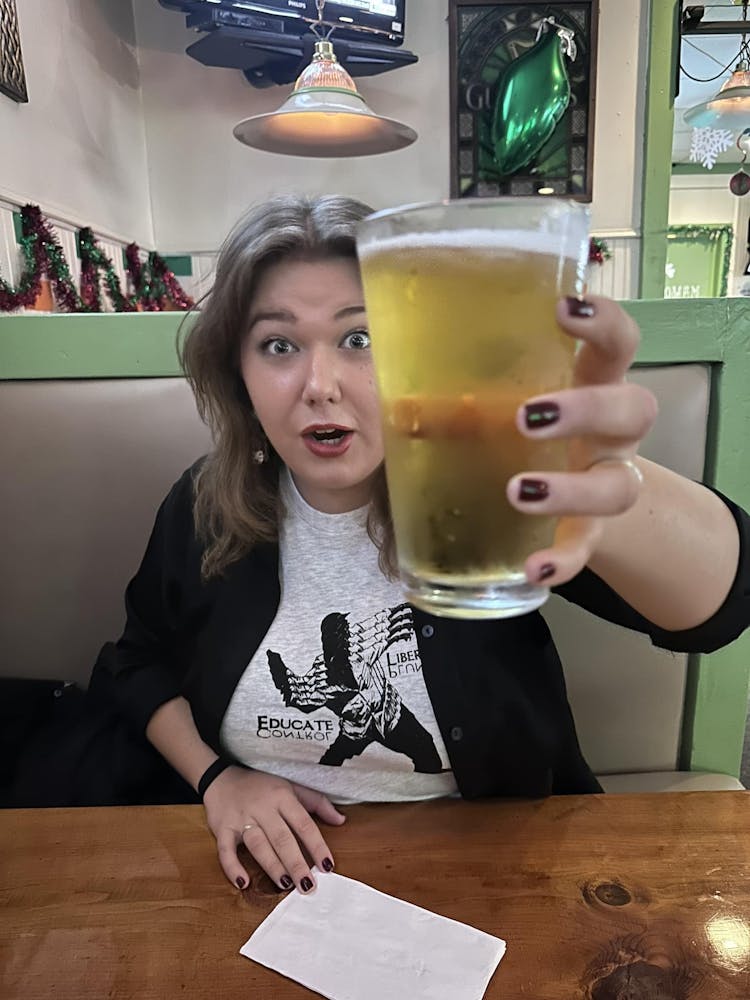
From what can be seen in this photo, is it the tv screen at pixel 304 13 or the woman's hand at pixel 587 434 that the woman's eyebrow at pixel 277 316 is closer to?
the woman's hand at pixel 587 434

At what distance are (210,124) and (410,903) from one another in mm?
3900

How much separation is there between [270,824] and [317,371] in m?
0.54

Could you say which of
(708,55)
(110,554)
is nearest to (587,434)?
(110,554)

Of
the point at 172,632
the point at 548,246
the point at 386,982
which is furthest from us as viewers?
the point at 172,632

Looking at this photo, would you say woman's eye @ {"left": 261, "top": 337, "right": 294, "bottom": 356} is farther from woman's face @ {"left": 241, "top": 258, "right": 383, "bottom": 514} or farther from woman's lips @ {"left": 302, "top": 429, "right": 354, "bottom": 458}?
woman's lips @ {"left": 302, "top": 429, "right": 354, "bottom": 458}

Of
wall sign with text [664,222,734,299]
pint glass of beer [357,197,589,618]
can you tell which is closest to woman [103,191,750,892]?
pint glass of beer [357,197,589,618]

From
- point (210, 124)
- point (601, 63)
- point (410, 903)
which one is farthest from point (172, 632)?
point (601, 63)

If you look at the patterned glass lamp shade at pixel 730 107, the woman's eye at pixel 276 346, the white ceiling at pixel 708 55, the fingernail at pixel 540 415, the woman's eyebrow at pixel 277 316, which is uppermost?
the white ceiling at pixel 708 55

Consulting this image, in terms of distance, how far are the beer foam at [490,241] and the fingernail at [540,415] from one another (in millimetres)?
98

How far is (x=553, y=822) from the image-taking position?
35.8 inches

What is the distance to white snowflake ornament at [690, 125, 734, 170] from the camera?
3955 millimetres

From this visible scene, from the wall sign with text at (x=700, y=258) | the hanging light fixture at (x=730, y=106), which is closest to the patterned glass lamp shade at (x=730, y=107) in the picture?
the hanging light fixture at (x=730, y=106)

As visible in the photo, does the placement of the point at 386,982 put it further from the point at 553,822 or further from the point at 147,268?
the point at 147,268

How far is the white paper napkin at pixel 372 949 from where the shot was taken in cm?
68
